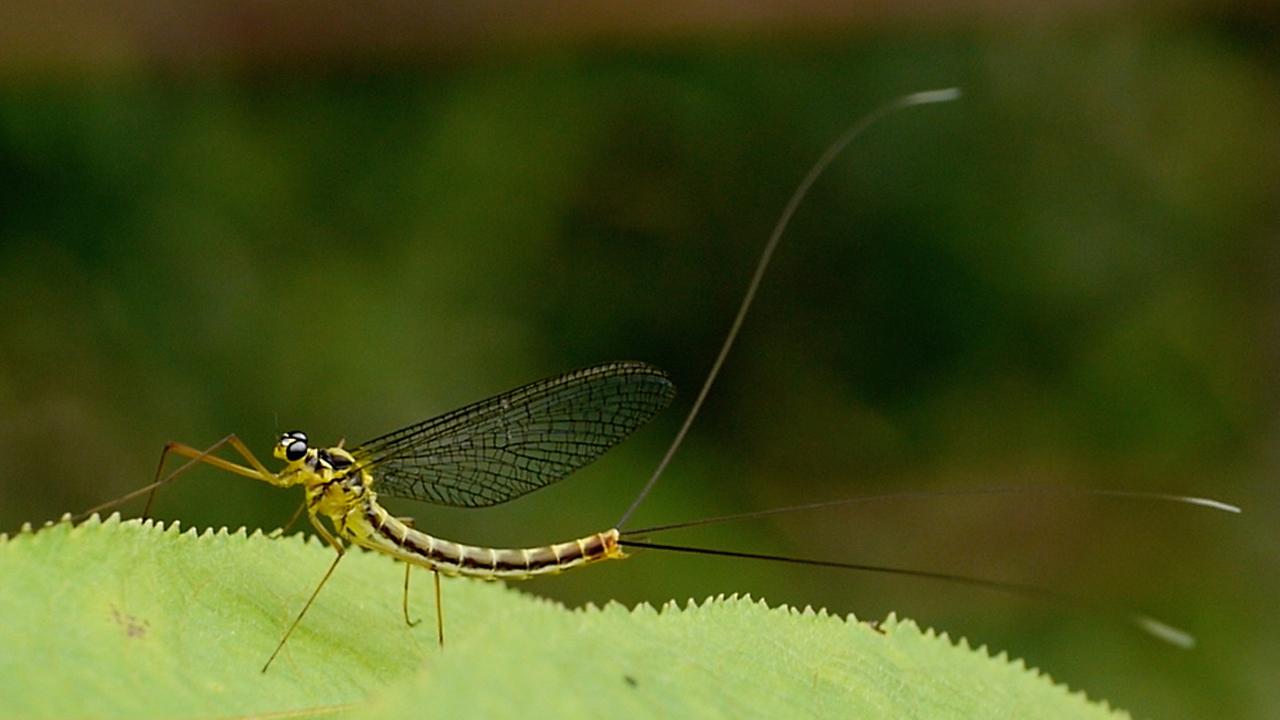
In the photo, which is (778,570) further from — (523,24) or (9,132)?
(9,132)

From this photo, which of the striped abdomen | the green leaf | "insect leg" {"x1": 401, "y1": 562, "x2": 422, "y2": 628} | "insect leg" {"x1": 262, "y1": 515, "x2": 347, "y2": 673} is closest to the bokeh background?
the striped abdomen

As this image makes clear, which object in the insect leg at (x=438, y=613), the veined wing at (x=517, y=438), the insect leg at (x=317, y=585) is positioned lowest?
the insect leg at (x=438, y=613)

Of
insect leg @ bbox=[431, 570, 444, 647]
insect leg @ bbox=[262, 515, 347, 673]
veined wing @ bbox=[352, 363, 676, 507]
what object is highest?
veined wing @ bbox=[352, 363, 676, 507]

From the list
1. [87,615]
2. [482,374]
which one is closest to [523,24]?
[482,374]

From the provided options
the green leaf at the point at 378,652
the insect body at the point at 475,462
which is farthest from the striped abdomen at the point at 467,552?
the green leaf at the point at 378,652

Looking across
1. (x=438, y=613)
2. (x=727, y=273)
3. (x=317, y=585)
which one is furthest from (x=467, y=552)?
(x=727, y=273)

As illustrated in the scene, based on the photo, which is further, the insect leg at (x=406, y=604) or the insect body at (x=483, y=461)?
the insect body at (x=483, y=461)

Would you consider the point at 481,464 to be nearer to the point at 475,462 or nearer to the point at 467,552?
the point at 475,462

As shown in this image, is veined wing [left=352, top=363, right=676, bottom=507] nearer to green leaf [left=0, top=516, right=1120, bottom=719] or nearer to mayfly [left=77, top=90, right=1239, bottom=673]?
mayfly [left=77, top=90, right=1239, bottom=673]

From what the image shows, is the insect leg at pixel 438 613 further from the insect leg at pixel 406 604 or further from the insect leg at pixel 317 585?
the insect leg at pixel 317 585
